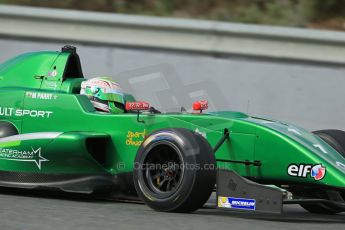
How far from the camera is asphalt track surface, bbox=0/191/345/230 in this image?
5.32 metres

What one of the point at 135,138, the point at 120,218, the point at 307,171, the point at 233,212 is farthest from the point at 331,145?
the point at 120,218

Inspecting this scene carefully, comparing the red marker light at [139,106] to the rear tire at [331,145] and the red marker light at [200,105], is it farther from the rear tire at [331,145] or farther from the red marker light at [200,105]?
the rear tire at [331,145]

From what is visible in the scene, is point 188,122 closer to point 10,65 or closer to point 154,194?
point 154,194

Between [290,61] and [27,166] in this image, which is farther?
[290,61]

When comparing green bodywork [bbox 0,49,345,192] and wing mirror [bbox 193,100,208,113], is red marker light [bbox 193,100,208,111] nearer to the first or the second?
wing mirror [bbox 193,100,208,113]

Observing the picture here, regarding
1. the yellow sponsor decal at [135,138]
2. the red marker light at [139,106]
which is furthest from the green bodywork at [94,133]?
the red marker light at [139,106]

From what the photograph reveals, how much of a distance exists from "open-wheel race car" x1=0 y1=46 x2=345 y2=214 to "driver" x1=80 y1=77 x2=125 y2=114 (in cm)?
10

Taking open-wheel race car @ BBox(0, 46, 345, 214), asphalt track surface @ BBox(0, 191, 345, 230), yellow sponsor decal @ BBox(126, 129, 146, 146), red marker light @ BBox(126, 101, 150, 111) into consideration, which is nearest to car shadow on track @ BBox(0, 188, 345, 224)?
asphalt track surface @ BBox(0, 191, 345, 230)

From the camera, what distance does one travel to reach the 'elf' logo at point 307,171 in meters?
6.09

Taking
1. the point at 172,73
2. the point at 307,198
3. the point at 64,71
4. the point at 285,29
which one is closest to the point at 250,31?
the point at 285,29

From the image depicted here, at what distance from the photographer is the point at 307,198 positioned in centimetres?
Answer: 646

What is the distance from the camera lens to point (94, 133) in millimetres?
6945

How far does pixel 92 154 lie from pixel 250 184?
1.71m

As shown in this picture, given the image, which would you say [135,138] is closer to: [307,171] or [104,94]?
[104,94]
